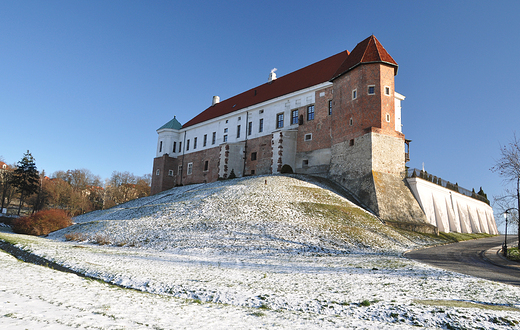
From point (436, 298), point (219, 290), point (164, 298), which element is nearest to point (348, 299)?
point (436, 298)

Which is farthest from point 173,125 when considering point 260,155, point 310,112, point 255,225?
point 255,225

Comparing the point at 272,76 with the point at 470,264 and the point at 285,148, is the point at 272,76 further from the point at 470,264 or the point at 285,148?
the point at 470,264

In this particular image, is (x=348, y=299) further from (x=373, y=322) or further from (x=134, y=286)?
(x=134, y=286)

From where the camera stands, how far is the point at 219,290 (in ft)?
30.1

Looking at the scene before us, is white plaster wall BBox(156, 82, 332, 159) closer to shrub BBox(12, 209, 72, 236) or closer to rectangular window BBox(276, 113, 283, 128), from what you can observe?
rectangular window BBox(276, 113, 283, 128)

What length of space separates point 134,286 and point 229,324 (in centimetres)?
455

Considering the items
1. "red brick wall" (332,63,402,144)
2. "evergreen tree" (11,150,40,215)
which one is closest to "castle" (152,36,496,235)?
"red brick wall" (332,63,402,144)

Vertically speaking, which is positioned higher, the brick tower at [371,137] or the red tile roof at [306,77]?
the red tile roof at [306,77]

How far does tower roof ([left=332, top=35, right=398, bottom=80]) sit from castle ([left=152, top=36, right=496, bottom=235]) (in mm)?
103

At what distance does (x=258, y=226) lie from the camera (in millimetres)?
22031

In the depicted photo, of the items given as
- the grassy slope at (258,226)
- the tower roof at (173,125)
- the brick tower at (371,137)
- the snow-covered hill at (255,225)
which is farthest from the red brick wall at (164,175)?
the brick tower at (371,137)

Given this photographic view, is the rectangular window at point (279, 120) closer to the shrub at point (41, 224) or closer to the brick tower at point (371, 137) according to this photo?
the brick tower at point (371, 137)

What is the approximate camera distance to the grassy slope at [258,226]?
776 inches

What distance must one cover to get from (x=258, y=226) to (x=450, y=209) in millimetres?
24426
